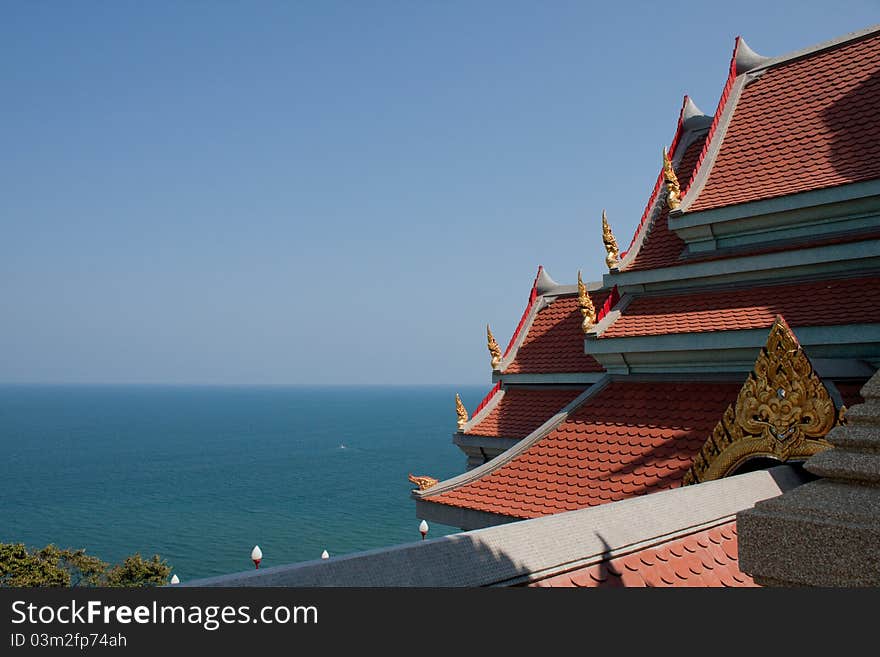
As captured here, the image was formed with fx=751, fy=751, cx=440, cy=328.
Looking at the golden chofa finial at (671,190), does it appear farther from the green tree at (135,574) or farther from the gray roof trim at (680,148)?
the green tree at (135,574)

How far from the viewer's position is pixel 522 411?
14.0 meters

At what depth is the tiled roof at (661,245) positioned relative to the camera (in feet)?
40.9

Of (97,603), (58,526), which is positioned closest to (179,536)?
(58,526)

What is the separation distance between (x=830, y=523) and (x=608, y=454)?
7020 millimetres

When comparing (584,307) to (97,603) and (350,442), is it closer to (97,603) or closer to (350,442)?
(97,603)

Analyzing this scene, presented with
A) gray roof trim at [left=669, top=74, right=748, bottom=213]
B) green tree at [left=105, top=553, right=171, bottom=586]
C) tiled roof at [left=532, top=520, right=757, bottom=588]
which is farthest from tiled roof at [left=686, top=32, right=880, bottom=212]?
green tree at [left=105, top=553, right=171, bottom=586]

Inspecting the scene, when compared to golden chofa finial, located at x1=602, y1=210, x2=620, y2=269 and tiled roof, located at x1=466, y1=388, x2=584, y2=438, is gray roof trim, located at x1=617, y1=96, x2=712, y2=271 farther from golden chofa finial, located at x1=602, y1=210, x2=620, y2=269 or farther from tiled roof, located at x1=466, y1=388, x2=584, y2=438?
tiled roof, located at x1=466, y1=388, x2=584, y2=438

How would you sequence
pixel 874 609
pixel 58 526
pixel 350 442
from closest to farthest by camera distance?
1. pixel 874 609
2. pixel 58 526
3. pixel 350 442

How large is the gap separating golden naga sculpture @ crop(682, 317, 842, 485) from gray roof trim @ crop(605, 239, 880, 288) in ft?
10.7

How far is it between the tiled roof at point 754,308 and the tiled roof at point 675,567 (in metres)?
4.64

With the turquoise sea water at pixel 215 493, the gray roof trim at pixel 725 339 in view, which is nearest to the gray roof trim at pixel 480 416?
the gray roof trim at pixel 725 339

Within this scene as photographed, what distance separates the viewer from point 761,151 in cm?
1244

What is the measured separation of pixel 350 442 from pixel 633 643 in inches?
5618

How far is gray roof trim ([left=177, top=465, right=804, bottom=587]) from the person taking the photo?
407 centimetres
